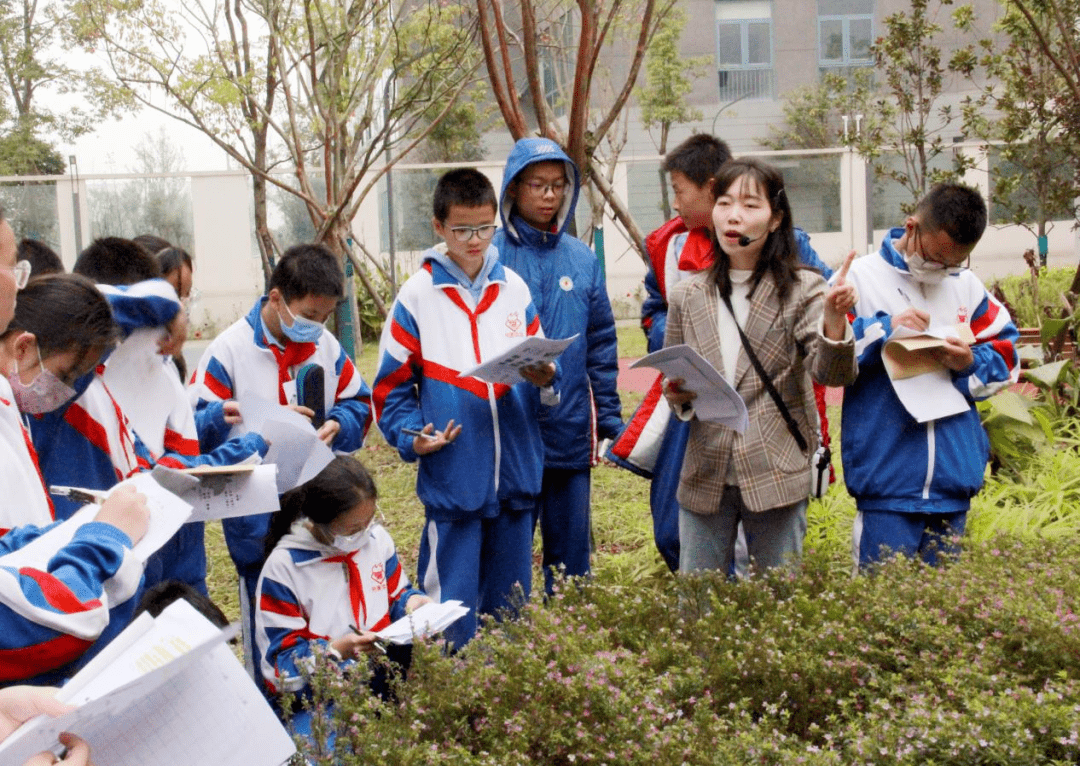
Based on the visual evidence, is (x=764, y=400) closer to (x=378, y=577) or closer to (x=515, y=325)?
(x=515, y=325)

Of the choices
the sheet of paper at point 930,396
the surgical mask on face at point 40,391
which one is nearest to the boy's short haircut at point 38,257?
the surgical mask on face at point 40,391

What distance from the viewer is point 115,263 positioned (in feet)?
11.1

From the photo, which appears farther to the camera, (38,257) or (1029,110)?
(1029,110)

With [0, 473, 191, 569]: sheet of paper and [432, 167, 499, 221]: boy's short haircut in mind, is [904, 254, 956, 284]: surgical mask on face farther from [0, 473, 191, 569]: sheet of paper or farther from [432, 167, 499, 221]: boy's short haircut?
[0, 473, 191, 569]: sheet of paper

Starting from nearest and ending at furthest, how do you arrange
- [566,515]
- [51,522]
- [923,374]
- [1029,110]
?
[51,522] → [923,374] → [566,515] → [1029,110]

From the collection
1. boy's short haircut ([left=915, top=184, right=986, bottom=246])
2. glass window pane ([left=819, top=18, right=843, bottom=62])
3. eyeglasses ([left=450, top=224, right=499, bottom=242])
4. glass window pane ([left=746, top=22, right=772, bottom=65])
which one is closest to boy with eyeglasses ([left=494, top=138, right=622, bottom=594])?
eyeglasses ([left=450, top=224, right=499, bottom=242])

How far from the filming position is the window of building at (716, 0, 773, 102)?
1225 inches

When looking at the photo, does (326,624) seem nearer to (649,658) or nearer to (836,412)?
(649,658)

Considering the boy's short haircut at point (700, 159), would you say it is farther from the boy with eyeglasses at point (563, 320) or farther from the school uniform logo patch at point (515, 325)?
the school uniform logo patch at point (515, 325)

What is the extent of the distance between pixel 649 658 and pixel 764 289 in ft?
3.89

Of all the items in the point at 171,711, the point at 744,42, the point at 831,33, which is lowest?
the point at 171,711

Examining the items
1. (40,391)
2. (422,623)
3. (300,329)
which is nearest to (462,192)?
(300,329)

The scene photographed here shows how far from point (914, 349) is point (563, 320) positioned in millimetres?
1160

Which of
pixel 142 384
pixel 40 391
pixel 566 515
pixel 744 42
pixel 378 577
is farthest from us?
pixel 744 42
